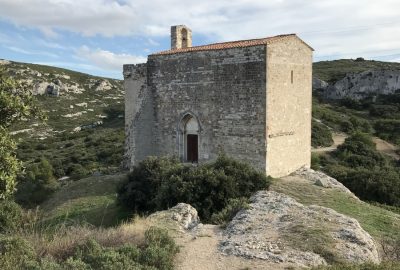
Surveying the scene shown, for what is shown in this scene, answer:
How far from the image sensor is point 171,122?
64.0 ft

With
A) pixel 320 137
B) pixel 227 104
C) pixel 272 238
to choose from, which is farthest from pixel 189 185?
pixel 320 137

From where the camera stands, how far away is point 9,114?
8766mm

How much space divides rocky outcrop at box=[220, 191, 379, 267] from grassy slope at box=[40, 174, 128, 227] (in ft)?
17.9

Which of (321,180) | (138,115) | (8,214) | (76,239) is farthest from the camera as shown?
(138,115)

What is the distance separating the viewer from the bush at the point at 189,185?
12.5m

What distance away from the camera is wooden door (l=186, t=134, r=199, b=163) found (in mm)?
18906

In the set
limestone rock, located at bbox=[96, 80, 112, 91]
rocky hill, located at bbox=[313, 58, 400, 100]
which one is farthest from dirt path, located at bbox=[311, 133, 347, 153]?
limestone rock, located at bbox=[96, 80, 112, 91]

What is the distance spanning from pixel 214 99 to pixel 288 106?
10.5 feet

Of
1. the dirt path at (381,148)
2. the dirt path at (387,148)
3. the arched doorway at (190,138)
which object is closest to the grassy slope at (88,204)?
the arched doorway at (190,138)

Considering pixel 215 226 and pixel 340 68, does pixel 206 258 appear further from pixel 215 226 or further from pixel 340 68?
pixel 340 68

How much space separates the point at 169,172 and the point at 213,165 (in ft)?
5.12

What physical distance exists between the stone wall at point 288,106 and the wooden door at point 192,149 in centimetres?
396

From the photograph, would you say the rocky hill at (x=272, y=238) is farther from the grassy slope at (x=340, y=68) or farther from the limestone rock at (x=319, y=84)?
the grassy slope at (x=340, y=68)

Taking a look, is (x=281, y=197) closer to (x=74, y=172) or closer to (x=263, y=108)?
(x=263, y=108)
